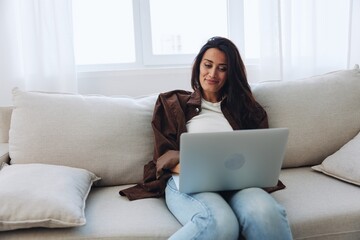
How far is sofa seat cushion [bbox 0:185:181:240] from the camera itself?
1.17 metres

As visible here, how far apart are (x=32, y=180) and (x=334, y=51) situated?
1836 millimetres

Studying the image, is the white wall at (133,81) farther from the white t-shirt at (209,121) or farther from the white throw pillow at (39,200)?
the white throw pillow at (39,200)

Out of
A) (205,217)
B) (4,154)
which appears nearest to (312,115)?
(205,217)

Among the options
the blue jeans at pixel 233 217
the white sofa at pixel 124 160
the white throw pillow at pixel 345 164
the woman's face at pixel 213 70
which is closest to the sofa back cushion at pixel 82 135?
the white sofa at pixel 124 160

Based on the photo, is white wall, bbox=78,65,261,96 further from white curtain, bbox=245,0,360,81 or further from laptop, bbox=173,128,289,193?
laptop, bbox=173,128,289,193

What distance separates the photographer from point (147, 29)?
2.17 meters

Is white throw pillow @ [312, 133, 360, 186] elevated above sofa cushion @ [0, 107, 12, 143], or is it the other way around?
sofa cushion @ [0, 107, 12, 143]

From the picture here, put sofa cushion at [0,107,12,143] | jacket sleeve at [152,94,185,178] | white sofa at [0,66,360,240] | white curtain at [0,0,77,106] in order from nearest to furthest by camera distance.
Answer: white sofa at [0,66,360,240], jacket sleeve at [152,94,185,178], sofa cushion at [0,107,12,143], white curtain at [0,0,77,106]

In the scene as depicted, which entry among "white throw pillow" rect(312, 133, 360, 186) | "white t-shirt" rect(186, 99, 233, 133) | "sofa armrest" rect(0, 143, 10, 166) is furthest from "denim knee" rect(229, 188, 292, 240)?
"sofa armrest" rect(0, 143, 10, 166)

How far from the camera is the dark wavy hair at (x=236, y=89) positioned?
1573 mm

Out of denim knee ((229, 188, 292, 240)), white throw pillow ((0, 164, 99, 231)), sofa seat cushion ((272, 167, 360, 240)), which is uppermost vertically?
white throw pillow ((0, 164, 99, 231))

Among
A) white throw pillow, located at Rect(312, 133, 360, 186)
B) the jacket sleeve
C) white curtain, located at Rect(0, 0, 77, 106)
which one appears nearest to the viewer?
the jacket sleeve

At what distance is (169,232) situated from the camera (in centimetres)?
120

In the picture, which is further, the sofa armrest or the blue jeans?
the sofa armrest
